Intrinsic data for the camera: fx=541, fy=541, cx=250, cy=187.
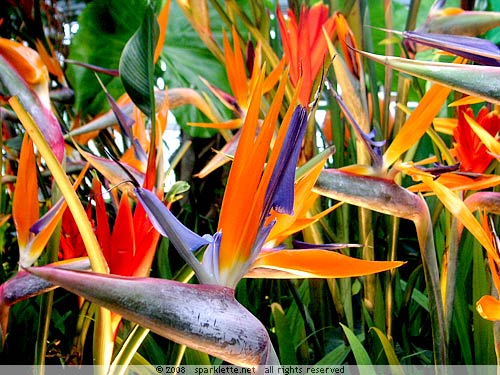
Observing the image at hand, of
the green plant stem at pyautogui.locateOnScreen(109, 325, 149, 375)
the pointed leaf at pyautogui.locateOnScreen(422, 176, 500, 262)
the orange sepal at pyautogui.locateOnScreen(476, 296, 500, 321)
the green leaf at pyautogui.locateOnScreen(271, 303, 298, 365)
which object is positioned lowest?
the green leaf at pyautogui.locateOnScreen(271, 303, 298, 365)

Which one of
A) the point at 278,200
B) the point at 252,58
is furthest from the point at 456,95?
the point at 278,200

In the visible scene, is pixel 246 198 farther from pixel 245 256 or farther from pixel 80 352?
pixel 80 352

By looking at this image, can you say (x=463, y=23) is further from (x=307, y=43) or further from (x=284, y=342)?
(x=284, y=342)

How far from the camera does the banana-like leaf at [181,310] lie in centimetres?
14

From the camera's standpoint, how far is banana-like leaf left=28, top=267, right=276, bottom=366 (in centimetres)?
14

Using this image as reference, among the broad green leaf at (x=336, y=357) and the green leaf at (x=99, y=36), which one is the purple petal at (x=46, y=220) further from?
the green leaf at (x=99, y=36)

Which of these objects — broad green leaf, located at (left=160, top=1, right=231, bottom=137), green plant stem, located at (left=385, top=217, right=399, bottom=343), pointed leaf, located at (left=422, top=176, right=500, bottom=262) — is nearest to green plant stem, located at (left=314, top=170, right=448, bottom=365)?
pointed leaf, located at (left=422, top=176, right=500, bottom=262)

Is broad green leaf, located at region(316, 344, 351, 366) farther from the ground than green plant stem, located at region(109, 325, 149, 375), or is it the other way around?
green plant stem, located at region(109, 325, 149, 375)

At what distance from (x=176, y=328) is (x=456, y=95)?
348 millimetres

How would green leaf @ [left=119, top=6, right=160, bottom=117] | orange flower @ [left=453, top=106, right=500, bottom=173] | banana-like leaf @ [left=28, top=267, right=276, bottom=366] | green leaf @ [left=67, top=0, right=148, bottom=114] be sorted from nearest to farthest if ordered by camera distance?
1. banana-like leaf @ [left=28, top=267, right=276, bottom=366]
2. green leaf @ [left=119, top=6, right=160, bottom=117]
3. orange flower @ [left=453, top=106, right=500, bottom=173]
4. green leaf @ [left=67, top=0, right=148, bottom=114]

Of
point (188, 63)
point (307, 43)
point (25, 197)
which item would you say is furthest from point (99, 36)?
point (25, 197)

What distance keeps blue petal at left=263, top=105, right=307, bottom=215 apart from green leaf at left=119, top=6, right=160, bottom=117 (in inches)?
3.2

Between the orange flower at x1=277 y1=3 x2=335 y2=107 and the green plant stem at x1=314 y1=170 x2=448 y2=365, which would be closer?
the green plant stem at x1=314 y1=170 x2=448 y2=365

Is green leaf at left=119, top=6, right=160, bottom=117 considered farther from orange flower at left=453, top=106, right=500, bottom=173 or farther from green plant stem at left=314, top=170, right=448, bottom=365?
orange flower at left=453, top=106, right=500, bottom=173
